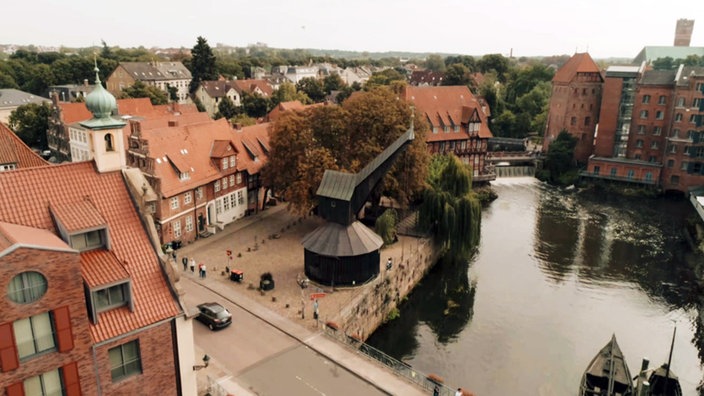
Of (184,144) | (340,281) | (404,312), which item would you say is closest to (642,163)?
(404,312)

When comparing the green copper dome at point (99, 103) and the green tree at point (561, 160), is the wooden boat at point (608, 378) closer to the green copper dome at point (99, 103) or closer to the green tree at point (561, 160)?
the green copper dome at point (99, 103)

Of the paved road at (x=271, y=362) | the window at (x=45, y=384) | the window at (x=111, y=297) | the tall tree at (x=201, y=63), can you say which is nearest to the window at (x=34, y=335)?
the window at (x=45, y=384)

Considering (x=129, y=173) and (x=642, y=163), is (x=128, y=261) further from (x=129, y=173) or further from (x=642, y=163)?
(x=642, y=163)

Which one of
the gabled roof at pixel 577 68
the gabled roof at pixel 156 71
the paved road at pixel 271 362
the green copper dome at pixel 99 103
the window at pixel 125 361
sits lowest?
the paved road at pixel 271 362

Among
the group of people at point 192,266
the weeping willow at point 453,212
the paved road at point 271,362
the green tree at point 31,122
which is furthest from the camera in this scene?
the green tree at point 31,122

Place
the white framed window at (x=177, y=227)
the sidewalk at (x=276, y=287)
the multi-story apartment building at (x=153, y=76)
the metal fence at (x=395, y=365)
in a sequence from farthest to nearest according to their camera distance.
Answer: the multi-story apartment building at (x=153, y=76) → the white framed window at (x=177, y=227) → the sidewalk at (x=276, y=287) → the metal fence at (x=395, y=365)

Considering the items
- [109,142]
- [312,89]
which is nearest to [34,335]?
[109,142]

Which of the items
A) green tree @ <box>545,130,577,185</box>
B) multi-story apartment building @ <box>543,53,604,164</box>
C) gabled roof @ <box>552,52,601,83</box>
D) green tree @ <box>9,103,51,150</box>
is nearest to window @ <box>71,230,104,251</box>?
green tree @ <box>9,103,51,150</box>
